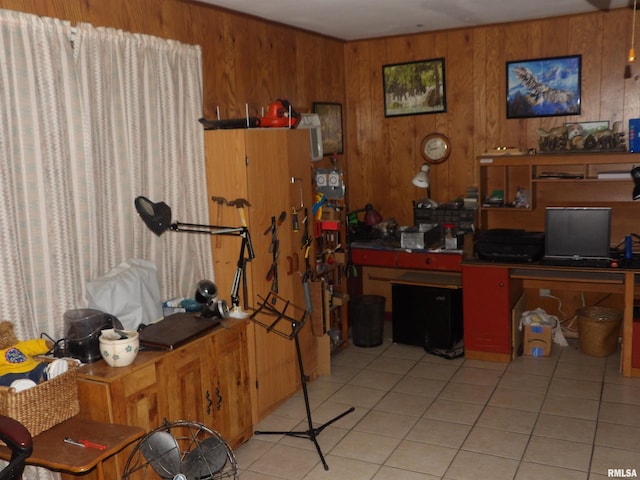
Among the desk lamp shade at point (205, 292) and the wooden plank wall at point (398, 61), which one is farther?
the wooden plank wall at point (398, 61)

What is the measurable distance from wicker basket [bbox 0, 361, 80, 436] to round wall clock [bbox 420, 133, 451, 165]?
151 inches

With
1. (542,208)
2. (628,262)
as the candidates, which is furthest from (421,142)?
(628,262)

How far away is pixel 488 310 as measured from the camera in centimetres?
485

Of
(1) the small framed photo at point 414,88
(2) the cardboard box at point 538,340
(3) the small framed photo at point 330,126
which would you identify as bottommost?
(2) the cardboard box at point 538,340

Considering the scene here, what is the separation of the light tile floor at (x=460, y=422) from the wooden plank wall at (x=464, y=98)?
173 cm

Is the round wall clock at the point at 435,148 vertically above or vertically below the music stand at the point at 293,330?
above

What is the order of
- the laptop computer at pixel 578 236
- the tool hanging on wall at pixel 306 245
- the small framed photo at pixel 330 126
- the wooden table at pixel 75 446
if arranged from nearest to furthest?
the wooden table at pixel 75 446
the tool hanging on wall at pixel 306 245
the laptop computer at pixel 578 236
the small framed photo at pixel 330 126

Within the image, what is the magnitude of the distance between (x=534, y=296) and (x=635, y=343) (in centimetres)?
113

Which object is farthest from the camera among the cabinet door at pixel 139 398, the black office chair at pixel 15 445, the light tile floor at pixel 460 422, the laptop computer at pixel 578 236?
the laptop computer at pixel 578 236

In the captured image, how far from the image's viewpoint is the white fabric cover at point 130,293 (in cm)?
315

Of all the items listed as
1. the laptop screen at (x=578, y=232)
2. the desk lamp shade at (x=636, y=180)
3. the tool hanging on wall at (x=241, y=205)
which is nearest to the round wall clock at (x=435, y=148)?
the laptop screen at (x=578, y=232)

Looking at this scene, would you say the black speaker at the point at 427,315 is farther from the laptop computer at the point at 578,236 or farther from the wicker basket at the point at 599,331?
the wicker basket at the point at 599,331

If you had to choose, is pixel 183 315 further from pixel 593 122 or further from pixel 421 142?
pixel 593 122

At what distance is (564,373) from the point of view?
15.0 feet
